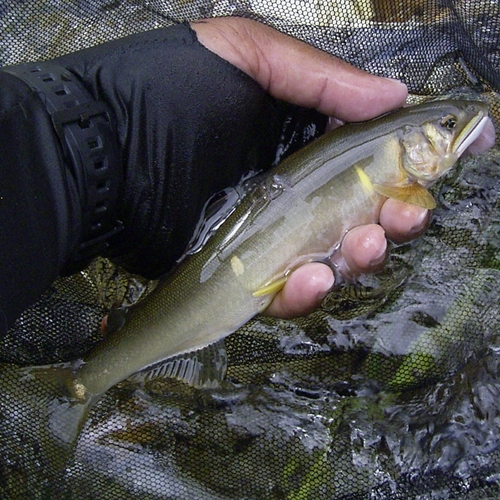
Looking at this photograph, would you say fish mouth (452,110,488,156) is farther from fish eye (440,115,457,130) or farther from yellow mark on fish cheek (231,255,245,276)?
yellow mark on fish cheek (231,255,245,276)

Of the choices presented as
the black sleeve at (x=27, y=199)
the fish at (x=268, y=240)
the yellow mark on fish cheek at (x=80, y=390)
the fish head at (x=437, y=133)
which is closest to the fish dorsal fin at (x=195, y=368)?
the fish at (x=268, y=240)

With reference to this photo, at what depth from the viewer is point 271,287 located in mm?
2324

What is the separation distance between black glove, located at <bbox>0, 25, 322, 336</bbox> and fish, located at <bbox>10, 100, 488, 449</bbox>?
210 mm

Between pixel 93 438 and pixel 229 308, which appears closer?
pixel 229 308

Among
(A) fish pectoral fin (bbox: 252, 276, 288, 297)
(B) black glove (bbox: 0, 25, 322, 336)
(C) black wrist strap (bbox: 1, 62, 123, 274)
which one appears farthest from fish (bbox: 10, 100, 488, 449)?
(C) black wrist strap (bbox: 1, 62, 123, 274)

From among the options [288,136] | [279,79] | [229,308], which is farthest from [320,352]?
[279,79]

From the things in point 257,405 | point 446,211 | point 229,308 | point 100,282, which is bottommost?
point 257,405

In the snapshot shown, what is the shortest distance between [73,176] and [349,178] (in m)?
1.09

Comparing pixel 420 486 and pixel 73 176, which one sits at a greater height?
pixel 73 176

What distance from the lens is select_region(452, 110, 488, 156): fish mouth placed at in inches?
95.3

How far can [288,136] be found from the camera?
2.74 m

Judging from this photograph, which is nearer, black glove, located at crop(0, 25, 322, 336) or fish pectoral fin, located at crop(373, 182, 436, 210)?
black glove, located at crop(0, 25, 322, 336)

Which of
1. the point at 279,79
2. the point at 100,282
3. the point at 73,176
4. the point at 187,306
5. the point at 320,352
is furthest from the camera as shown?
the point at 100,282

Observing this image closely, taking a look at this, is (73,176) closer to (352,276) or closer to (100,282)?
(100,282)
